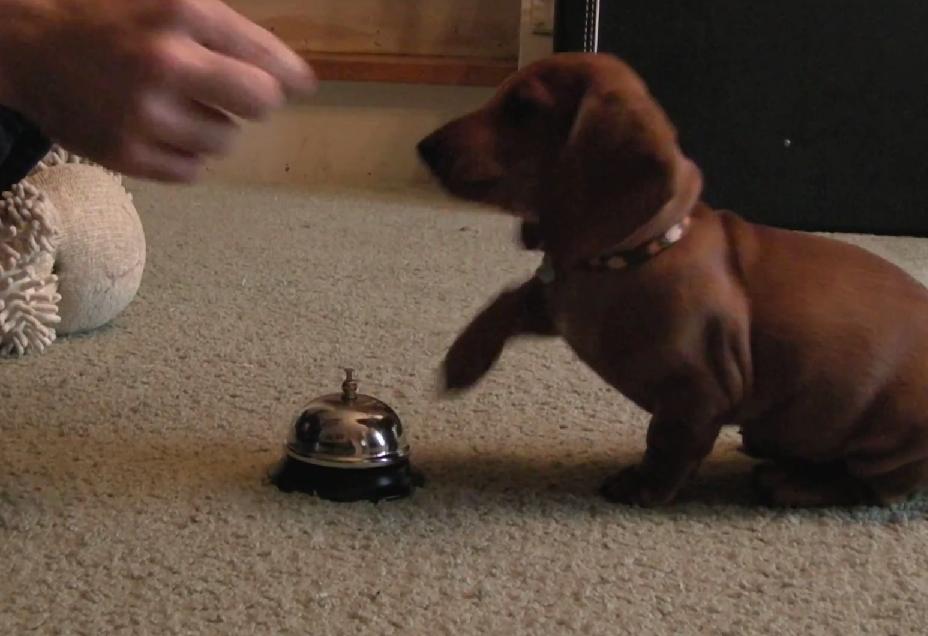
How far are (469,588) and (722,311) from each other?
26 centimetres

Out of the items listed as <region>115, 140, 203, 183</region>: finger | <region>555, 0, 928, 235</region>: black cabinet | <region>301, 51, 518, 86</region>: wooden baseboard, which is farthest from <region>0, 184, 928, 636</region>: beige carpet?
<region>301, 51, 518, 86</region>: wooden baseboard

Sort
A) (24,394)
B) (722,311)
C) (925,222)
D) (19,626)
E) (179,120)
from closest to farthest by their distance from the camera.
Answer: (179,120) → (19,626) → (722,311) → (24,394) → (925,222)

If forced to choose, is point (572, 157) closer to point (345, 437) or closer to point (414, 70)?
point (345, 437)

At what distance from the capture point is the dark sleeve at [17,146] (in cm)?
63

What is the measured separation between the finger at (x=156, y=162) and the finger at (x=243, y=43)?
0.05 metres

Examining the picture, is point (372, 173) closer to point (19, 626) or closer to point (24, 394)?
point (24, 394)

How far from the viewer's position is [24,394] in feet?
3.59

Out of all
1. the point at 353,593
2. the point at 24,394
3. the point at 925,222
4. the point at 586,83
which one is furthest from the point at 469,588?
the point at 925,222

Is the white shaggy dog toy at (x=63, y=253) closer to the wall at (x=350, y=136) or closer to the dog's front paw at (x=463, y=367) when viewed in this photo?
the dog's front paw at (x=463, y=367)

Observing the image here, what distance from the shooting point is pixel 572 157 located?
2.82 feet

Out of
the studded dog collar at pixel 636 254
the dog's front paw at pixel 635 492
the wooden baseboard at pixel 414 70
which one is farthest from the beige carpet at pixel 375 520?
the wooden baseboard at pixel 414 70

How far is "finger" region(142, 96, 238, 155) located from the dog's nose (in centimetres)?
39

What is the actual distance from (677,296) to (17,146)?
44 cm

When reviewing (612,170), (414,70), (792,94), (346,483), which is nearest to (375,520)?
(346,483)
